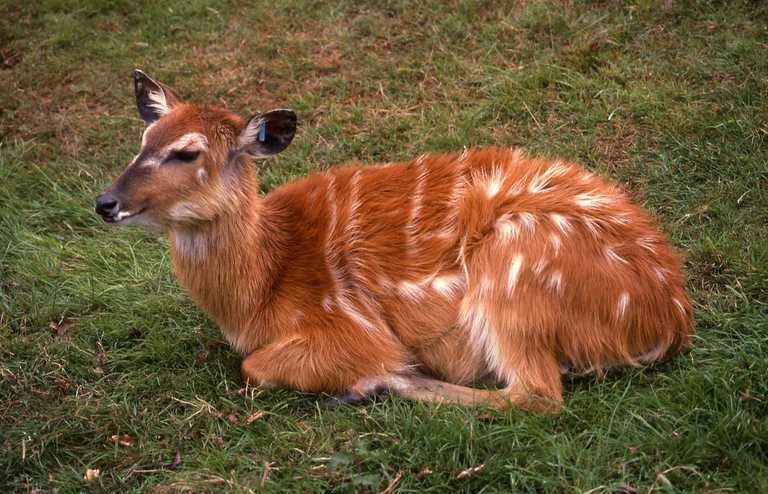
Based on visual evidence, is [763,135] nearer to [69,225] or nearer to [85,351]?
[85,351]

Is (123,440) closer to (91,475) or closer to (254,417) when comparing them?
(91,475)

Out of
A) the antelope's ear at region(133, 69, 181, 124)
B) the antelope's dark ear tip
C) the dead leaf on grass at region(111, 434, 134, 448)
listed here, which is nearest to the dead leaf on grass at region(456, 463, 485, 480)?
the dead leaf on grass at region(111, 434, 134, 448)

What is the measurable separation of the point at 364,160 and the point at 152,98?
1865mm

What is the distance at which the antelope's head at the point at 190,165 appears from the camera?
3.84 metres

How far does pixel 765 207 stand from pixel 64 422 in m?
3.83

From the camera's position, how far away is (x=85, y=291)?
16.3 ft

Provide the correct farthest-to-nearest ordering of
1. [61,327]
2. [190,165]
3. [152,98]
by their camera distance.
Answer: [61,327] → [152,98] → [190,165]

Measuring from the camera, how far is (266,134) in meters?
4.13

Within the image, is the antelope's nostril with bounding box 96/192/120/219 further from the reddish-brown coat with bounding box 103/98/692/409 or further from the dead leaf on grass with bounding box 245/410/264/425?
the dead leaf on grass with bounding box 245/410/264/425

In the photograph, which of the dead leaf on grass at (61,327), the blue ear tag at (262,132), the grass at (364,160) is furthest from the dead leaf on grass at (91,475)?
the blue ear tag at (262,132)

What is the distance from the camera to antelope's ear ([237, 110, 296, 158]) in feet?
13.4

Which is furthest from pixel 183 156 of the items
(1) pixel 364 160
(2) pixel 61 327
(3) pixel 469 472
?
(1) pixel 364 160

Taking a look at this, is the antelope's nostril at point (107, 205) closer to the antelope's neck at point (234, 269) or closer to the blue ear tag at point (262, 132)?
the antelope's neck at point (234, 269)

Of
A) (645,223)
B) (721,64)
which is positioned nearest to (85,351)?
(645,223)
